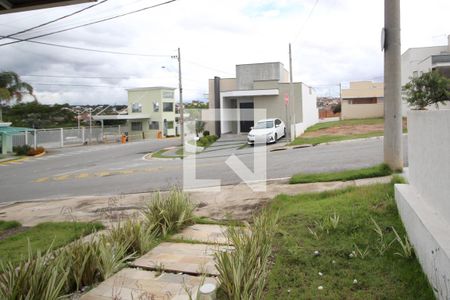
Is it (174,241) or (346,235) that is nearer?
(346,235)

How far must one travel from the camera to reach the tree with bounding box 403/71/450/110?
76.0ft

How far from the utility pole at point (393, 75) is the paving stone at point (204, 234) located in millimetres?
4734

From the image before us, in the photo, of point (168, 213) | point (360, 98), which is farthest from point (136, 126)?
point (168, 213)

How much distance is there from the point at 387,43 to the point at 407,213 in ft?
17.8

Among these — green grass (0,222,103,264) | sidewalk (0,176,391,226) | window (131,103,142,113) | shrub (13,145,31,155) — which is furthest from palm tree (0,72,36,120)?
green grass (0,222,103,264)

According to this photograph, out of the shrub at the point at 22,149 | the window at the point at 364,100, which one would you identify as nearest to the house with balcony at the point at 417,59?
the window at the point at 364,100

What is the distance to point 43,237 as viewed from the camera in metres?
7.32

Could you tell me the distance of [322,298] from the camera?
12.1ft

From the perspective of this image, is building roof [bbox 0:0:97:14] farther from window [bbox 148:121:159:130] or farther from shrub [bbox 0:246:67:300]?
window [bbox 148:121:159:130]

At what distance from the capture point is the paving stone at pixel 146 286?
4113mm

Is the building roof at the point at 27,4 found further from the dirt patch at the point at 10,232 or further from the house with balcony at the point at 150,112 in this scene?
the house with balcony at the point at 150,112

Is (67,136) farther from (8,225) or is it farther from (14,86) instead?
(8,225)

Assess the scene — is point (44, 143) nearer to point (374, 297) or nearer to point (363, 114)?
point (363, 114)

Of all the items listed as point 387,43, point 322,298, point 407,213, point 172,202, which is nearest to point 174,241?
point 172,202
